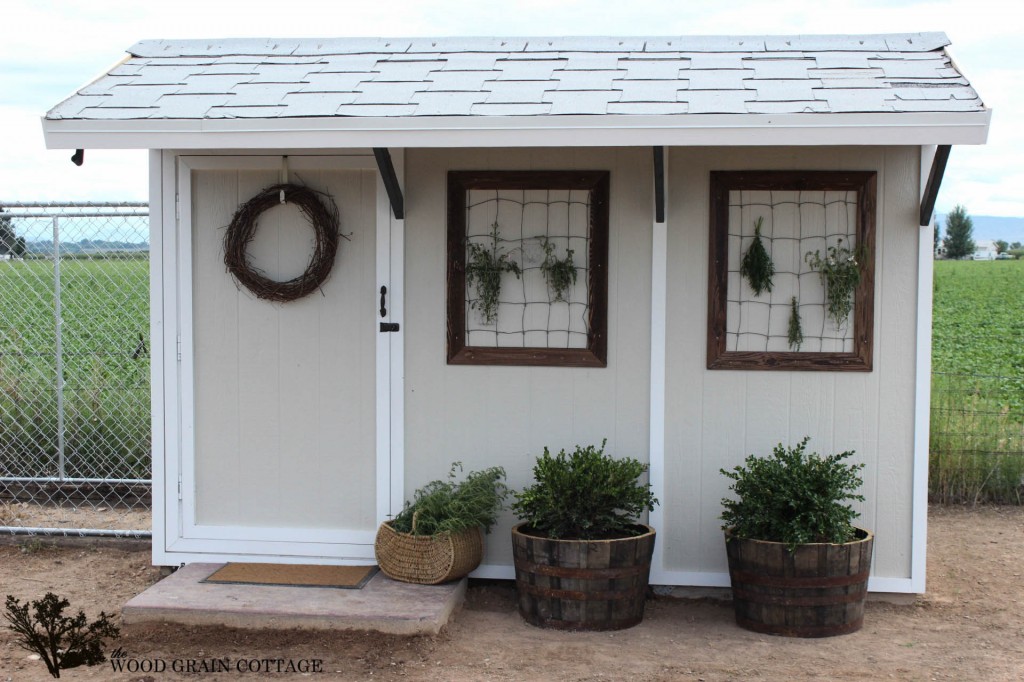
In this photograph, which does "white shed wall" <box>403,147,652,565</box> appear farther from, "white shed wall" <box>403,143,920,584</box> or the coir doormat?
the coir doormat

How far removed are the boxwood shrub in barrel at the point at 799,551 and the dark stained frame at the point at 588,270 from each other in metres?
0.96

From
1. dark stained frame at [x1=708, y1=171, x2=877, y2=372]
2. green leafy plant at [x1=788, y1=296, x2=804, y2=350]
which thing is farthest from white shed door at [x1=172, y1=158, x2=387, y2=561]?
green leafy plant at [x1=788, y1=296, x2=804, y2=350]

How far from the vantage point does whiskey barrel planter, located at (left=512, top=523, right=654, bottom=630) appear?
450 cm

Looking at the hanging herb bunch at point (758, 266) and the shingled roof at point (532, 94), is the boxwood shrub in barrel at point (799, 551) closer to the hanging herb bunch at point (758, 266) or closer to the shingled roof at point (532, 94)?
the hanging herb bunch at point (758, 266)

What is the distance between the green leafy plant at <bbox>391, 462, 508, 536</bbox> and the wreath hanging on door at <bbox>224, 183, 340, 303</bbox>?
3.85 feet

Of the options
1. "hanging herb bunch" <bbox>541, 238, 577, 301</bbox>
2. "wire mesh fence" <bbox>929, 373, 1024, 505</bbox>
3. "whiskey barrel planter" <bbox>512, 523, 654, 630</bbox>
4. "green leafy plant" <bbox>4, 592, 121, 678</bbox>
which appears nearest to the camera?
"green leafy plant" <bbox>4, 592, 121, 678</bbox>

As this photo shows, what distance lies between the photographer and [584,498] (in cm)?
461

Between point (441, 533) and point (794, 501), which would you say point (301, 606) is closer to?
point (441, 533)

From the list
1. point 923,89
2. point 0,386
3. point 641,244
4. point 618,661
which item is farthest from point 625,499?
point 0,386

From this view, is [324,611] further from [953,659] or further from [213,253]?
[953,659]

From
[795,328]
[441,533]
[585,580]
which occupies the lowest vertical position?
[585,580]

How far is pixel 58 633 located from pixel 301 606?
3.58ft

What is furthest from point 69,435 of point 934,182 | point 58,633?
point 934,182

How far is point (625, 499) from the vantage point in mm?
4660
